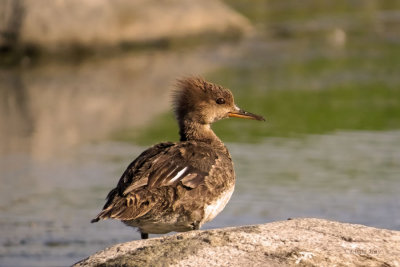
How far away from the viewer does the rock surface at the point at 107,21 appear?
59.8 ft

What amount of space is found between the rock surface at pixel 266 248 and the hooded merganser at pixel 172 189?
2.01 feet

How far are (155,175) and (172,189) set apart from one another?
15 centimetres

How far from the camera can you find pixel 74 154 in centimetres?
1133

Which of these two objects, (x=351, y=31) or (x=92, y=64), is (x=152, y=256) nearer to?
(x=92, y=64)

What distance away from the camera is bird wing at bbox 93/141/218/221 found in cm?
603

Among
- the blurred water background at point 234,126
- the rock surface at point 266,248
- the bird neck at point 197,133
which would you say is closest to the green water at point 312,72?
the blurred water background at point 234,126

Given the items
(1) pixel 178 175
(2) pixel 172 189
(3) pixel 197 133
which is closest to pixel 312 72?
(3) pixel 197 133

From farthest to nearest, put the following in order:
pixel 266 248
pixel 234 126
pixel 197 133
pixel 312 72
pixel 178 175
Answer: pixel 312 72, pixel 234 126, pixel 197 133, pixel 178 175, pixel 266 248

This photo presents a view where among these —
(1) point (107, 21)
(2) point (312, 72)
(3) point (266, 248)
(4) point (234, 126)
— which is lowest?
(4) point (234, 126)

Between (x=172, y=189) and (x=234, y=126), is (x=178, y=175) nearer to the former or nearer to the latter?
(x=172, y=189)

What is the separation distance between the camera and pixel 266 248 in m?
5.25

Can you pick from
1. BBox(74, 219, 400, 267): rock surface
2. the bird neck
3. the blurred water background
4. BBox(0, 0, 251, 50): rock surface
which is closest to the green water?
the blurred water background

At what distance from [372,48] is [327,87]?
3919 millimetres

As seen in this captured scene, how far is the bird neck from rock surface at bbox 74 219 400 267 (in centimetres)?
198
